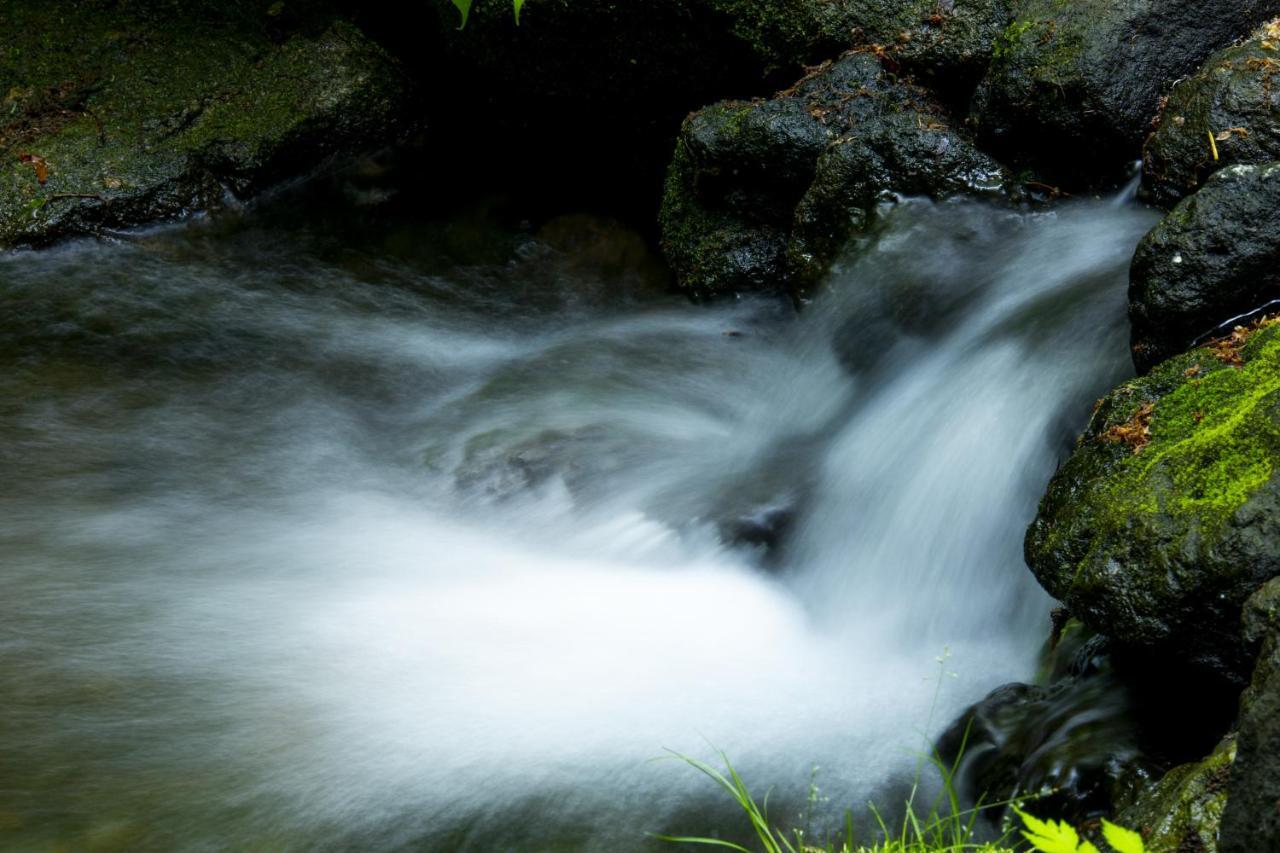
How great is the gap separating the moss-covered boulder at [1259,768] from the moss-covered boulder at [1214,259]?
1.76 m

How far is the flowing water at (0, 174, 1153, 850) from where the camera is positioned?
10.2 ft

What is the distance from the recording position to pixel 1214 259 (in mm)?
3377

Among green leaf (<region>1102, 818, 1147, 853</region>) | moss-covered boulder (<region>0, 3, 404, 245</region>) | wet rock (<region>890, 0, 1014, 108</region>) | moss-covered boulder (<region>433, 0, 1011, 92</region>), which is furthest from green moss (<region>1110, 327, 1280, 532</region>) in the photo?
moss-covered boulder (<region>0, 3, 404, 245</region>)

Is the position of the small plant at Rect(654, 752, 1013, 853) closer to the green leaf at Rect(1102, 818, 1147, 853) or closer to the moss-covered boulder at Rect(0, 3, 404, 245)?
the green leaf at Rect(1102, 818, 1147, 853)

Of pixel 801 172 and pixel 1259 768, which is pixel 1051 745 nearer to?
pixel 1259 768

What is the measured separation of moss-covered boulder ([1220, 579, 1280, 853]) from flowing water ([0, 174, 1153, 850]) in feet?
4.35

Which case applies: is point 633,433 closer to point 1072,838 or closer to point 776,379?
point 776,379

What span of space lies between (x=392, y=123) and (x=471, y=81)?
599mm

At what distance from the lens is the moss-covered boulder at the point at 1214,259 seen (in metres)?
3.34

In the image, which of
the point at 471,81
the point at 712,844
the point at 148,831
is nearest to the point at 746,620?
the point at 712,844

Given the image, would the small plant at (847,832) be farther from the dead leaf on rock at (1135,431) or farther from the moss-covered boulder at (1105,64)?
the moss-covered boulder at (1105,64)

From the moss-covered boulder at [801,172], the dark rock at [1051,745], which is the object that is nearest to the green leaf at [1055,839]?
the dark rock at [1051,745]

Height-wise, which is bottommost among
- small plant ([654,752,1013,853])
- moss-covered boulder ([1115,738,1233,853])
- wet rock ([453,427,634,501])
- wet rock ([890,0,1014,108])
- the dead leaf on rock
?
small plant ([654,752,1013,853])

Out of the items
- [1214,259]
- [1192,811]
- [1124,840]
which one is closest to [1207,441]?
[1214,259]
